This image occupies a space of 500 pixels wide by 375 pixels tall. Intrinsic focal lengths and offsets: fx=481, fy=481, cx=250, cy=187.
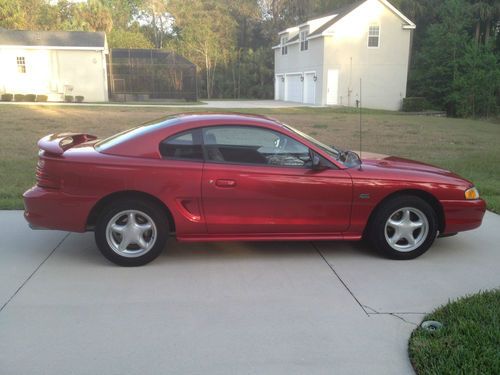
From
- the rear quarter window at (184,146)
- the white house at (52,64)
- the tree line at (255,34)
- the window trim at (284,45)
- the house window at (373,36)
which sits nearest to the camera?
the rear quarter window at (184,146)

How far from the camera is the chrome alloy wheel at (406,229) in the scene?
4.87m

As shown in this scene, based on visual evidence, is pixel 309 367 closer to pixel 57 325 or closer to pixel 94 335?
pixel 94 335

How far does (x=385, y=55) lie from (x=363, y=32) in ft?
7.61

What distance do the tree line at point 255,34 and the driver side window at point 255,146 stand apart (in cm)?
2955

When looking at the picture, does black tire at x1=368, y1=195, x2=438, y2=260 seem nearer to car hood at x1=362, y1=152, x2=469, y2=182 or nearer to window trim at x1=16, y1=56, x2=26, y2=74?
car hood at x1=362, y1=152, x2=469, y2=182

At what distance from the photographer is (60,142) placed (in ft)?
16.3

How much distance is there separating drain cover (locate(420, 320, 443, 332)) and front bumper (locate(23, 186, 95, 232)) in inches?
120

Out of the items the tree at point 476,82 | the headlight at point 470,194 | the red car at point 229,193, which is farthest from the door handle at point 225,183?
the tree at point 476,82

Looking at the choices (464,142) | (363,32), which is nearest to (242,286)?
(464,142)

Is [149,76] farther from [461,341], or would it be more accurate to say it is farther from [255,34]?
[461,341]

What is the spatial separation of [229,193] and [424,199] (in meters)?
2.03

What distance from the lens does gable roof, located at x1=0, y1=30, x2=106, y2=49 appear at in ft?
110

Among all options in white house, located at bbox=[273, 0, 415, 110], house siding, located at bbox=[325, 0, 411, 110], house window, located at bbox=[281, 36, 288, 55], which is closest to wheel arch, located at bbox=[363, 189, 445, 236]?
white house, located at bbox=[273, 0, 415, 110]

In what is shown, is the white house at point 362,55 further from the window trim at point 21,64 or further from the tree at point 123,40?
the window trim at point 21,64
